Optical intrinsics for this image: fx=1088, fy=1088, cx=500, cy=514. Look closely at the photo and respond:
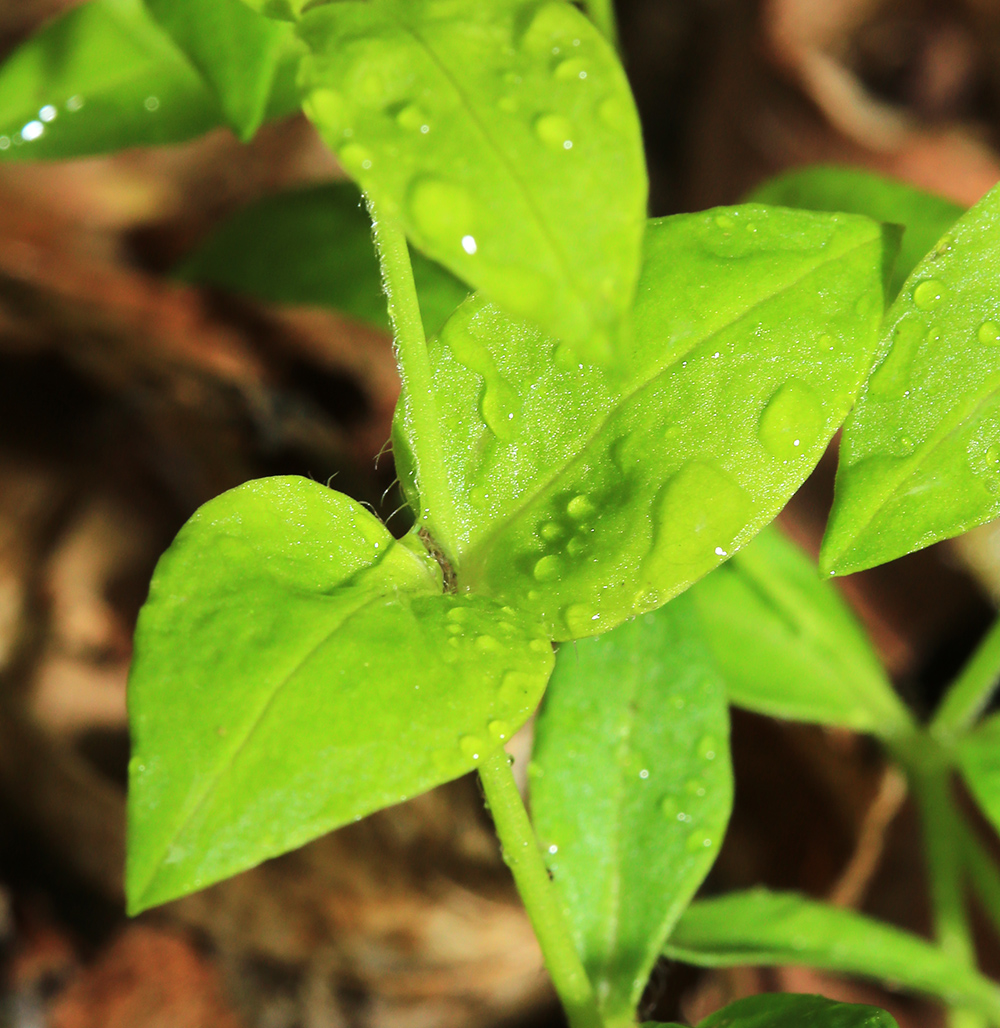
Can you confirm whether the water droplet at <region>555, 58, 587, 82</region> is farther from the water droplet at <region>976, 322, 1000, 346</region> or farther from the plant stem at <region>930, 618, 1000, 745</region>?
the plant stem at <region>930, 618, 1000, 745</region>

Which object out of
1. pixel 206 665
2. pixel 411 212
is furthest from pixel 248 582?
pixel 411 212

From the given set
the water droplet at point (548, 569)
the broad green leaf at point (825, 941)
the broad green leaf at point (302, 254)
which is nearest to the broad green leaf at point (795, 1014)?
the broad green leaf at point (825, 941)

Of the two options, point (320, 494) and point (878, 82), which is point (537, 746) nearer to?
point (320, 494)

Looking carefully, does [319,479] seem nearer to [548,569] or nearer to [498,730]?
[548,569]

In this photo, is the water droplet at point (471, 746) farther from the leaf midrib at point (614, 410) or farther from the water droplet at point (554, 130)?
the water droplet at point (554, 130)

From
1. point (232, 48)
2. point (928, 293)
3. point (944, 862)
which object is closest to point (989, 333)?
point (928, 293)

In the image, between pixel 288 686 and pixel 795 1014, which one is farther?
pixel 795 1014
